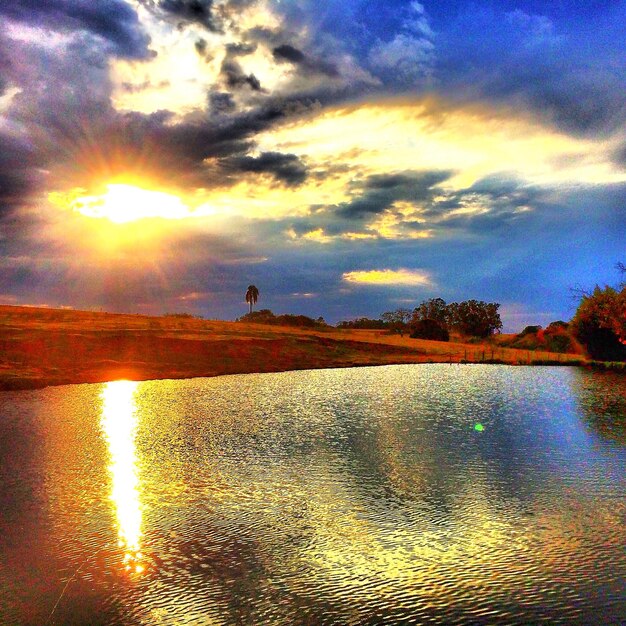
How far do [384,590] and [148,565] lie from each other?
131 inches

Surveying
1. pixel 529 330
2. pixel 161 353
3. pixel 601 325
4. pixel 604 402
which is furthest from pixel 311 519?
pixel 529 330

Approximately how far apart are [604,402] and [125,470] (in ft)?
72.0

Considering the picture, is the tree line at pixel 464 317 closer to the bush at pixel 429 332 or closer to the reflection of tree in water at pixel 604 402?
the bush at pixel 429 332

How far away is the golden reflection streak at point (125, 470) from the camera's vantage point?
9164mm

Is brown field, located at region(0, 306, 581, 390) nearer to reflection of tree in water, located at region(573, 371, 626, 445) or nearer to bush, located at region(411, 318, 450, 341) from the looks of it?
reflection of tree in water, located at region(573, 371, 626, 445)

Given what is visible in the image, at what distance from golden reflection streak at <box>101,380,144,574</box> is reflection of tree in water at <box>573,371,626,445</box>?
1367 centimetres

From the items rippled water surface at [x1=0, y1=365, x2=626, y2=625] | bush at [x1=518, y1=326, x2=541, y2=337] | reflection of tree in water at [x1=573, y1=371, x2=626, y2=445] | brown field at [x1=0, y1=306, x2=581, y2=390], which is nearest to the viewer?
rippled water surface at [x1=0, y1=365, x2=626, y2=625]

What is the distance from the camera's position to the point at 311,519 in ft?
33.3

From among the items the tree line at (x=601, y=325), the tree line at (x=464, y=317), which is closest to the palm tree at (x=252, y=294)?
the tree line at (x=464, y=317)

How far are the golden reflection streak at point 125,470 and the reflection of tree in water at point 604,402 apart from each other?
13.7 m

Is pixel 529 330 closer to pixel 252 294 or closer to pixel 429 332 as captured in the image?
pixel 429 332

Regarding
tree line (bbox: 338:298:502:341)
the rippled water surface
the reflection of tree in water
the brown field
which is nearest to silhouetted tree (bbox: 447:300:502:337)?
tree line (bbox: 338:298:502:341)

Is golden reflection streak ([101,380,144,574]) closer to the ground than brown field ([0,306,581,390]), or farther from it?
closer to the ground

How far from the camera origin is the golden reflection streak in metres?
9.16
